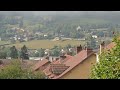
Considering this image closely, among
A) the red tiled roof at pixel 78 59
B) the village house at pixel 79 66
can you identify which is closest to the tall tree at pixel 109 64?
the village house at pixel 79 66

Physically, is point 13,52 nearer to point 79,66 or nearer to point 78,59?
point 79,66

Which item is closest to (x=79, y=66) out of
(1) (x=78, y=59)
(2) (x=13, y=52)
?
(1) (x=78, y=59)

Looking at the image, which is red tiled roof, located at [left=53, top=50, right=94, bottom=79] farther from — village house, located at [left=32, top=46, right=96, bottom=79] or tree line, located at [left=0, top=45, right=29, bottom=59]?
tree line, located at [left=0, top=45, right=29, bottom=59]

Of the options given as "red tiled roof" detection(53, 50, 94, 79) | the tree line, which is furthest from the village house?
the tree line

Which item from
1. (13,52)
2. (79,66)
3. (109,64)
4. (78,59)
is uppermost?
(109,64)

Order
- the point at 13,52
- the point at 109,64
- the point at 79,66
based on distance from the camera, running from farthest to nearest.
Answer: the point at 79,66 < the point at 13,52 < the point at 109,64

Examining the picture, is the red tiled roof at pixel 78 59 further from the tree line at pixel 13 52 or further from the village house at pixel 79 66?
the tree line at pixel 13 52

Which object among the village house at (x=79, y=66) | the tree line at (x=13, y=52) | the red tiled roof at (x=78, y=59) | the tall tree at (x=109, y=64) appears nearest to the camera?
the tall tree at (x=109, y=64)

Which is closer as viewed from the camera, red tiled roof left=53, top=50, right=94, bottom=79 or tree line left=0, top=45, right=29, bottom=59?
tree line left=0, top=45, right=29, bottom=59
